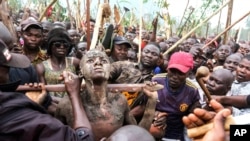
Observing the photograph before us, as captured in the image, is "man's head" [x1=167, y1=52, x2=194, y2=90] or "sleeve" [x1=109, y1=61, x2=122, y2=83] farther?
"man's head" [x1=167, y1=52, x2=194, y2=90]

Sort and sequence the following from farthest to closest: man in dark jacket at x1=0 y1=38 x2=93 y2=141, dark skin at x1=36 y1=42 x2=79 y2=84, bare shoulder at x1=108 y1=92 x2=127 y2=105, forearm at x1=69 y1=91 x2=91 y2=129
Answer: dark skin at x1=36 y1=42 x2=79 y2=84
bare shoulder at x1=108 y1=92 x2=127 y2=105
forearm at x1=69 y1=91 x2=91 y2=129
man in dark jacket at x1=0 y1=38 x2=93 y2=141

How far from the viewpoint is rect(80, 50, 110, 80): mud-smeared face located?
2.72m

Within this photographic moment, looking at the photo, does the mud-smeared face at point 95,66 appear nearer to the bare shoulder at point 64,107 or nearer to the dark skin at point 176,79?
the bare shoulder at point 64,107

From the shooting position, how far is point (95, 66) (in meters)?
2.72

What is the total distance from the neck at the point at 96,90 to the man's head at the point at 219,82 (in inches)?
59.3

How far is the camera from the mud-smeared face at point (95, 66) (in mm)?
2719

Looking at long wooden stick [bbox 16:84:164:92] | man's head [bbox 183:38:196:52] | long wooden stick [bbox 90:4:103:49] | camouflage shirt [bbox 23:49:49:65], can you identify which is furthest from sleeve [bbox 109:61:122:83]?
man's head [bbox 183:38:196:52]

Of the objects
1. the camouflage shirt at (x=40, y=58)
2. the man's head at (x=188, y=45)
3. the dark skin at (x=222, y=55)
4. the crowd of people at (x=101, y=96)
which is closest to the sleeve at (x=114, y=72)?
the crowd of people at (x=101, y=96)

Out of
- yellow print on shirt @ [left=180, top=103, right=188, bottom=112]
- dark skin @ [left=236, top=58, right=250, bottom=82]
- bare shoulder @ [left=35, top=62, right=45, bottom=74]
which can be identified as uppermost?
bare shoulder @ [left=35, top=62, right=45, bottom=74]

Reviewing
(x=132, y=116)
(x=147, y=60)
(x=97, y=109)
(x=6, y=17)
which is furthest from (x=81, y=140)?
(x=147, y=60)

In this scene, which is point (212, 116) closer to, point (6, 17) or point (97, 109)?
point (97, 109)

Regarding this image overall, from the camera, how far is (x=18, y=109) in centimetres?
182

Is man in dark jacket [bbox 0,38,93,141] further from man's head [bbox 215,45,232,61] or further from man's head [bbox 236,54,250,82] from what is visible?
man's head [bbox 215,45,232,61]

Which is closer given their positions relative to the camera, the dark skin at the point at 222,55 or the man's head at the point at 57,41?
the man's head at the point at 57,41
